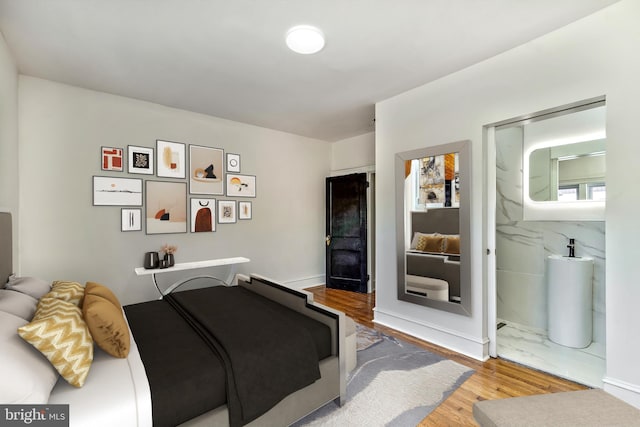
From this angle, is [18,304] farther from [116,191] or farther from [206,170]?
[206,170]

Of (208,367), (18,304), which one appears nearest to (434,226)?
(208,367)

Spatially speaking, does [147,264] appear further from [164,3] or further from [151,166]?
[164,3]

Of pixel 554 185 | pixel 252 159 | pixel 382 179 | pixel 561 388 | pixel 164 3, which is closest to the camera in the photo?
pixel 164 3

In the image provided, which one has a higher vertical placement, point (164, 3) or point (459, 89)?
point (164, 3)

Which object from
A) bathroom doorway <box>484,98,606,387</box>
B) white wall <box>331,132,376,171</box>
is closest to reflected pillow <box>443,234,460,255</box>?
bathroom doorway <box>484,98,606,387</box>

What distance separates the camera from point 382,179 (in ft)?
11.6

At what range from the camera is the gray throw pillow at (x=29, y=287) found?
→ 5.94ft

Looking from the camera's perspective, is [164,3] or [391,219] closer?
[164,3]

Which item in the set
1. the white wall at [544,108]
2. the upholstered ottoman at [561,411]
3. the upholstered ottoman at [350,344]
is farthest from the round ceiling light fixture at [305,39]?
the upholstered ottoman at [561,411]

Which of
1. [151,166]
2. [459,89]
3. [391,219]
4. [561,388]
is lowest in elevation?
[561,388]

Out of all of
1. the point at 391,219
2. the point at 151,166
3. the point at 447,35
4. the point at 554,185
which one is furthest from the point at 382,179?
the point at 151,166

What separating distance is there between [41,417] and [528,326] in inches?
165

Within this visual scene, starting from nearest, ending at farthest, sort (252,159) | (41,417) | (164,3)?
(41,417)
(164,3)
(252,159)

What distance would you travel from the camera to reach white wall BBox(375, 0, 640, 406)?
6.32 feet
